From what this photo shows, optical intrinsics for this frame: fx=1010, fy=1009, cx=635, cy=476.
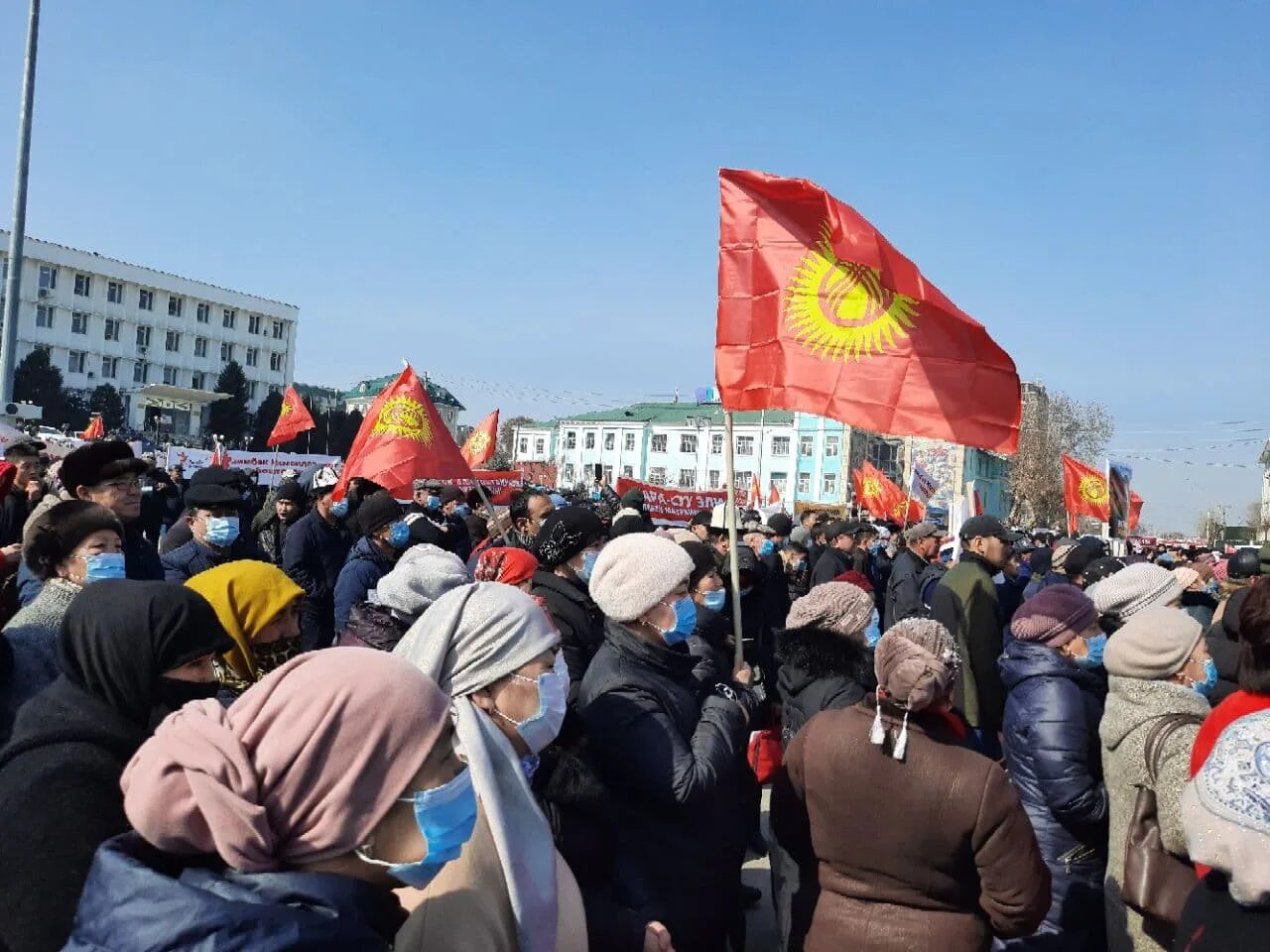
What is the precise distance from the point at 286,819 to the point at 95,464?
407 centimetres

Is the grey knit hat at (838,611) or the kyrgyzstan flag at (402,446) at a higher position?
the kyrgyzstan flag at (402,446)

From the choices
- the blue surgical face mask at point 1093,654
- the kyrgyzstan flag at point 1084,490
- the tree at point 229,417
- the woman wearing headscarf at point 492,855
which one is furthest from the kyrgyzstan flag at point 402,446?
the tree at point 229,417

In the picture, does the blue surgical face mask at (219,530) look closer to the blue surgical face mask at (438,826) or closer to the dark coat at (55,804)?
the dark coat at (55,804)

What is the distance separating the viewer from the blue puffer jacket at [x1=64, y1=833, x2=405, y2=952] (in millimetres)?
1338

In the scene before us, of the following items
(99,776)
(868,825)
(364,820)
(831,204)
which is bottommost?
(868,825)

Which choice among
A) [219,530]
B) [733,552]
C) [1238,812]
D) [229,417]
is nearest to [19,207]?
[219,530]

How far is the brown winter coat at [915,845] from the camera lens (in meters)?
2.68

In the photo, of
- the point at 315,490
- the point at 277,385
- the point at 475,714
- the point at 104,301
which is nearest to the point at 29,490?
the point at 315,490

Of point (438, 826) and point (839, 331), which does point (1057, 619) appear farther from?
point (438, 826)

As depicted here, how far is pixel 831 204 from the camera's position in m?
5.75

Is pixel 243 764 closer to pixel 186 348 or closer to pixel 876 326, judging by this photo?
pixel 876 326

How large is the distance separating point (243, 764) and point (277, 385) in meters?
86.4

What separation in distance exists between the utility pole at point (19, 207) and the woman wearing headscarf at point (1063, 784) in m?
10.2

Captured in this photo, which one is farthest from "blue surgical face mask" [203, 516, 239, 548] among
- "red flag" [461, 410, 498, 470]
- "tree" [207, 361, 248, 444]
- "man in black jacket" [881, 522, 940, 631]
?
"tree" [207, 361, 248, 444]
